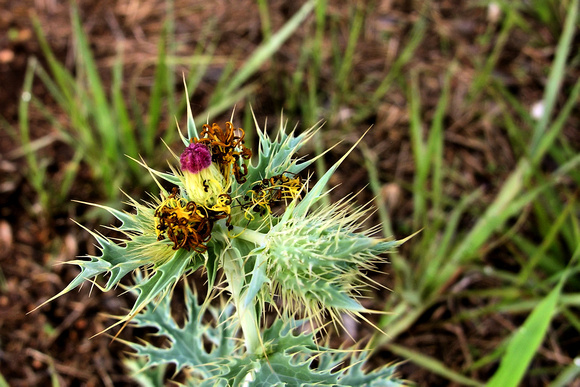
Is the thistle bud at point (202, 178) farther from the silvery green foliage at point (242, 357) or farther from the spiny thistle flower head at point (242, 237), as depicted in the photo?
the silvery green foliage at point (242, 357)

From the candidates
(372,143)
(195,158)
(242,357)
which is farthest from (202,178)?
(372,143)

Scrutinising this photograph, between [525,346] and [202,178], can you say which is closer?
[202,178]

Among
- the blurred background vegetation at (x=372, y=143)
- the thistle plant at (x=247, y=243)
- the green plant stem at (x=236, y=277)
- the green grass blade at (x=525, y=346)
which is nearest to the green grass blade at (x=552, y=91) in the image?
the blurred background vegetation at (x=372, y=143)

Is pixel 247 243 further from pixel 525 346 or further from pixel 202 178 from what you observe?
pixel 525 346

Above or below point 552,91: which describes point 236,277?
below

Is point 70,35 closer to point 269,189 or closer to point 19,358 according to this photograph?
point 19,358

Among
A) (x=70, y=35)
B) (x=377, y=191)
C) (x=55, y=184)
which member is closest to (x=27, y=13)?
(x=70, y=35)

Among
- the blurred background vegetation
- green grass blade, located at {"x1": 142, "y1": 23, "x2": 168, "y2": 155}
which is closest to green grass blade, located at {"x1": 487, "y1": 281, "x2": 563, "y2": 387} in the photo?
the blurred background vegetation
